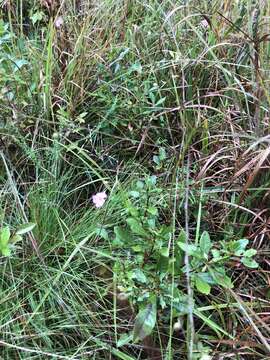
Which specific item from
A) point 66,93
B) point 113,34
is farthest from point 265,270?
point 113,34

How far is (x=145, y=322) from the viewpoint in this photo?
1124 millimetres

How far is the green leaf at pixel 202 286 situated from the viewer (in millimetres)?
1163

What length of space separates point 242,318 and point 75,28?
46.4 inches

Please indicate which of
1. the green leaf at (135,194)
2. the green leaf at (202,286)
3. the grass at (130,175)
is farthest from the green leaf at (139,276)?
the green leaf at (135,194)

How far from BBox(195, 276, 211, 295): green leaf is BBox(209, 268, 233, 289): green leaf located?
A: 0.08 feet

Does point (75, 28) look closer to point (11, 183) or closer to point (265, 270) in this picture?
point (11, 183)

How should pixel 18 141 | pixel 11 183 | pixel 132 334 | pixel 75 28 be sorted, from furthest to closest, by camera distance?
pixel 75 28
pixel 18 141
pixel 11 183
pixel 132 334

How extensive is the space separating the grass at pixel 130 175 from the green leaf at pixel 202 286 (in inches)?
0.7

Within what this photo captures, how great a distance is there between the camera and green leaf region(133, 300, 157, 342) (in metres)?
1.11

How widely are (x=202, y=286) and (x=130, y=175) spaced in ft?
1.55

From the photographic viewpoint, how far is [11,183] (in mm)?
1396

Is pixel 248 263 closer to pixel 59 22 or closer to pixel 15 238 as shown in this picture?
pixel 15 238

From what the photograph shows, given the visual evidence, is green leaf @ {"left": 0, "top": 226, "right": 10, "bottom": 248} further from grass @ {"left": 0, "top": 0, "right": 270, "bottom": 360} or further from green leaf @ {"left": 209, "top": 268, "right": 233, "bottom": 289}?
green leaf @ {"left": 209, "top": 268, "right": 233, "bottom": 289}

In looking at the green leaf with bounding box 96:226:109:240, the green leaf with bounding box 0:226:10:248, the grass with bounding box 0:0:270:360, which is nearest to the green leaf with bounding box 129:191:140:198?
the grass with bounding box 0:0:270:360
